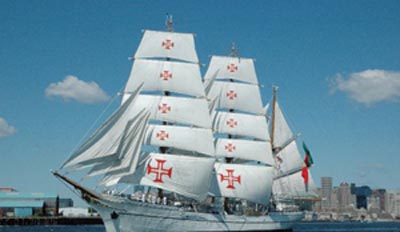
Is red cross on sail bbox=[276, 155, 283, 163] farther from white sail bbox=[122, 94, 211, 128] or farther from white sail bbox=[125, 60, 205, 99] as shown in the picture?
white sail bbox=[125, 60, 205, 99]

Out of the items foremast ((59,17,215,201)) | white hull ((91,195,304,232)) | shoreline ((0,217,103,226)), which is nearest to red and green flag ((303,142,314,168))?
white hull ((91,195,304,232))

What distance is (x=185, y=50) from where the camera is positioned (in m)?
70.9

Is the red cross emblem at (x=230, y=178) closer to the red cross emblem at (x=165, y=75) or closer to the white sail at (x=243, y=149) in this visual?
the white sail at (x=243, y=149)

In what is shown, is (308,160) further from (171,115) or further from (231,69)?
(171,115)

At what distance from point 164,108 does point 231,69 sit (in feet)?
61.9

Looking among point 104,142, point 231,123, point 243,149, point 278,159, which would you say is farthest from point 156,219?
point 278,159

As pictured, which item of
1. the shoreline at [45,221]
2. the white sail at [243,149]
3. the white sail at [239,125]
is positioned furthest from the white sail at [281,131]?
the shoreline at [45,221]

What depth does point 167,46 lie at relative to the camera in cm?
7038

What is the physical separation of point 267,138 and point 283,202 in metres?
19.9

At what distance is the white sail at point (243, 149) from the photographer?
80863 millimetres

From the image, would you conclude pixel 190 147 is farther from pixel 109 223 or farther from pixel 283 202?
pixel 283 202

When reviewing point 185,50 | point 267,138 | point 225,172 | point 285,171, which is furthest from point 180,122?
point 285,171

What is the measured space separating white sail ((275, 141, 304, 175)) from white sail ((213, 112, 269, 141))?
14.9m

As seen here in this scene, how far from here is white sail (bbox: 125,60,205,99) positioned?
68.6 metres
